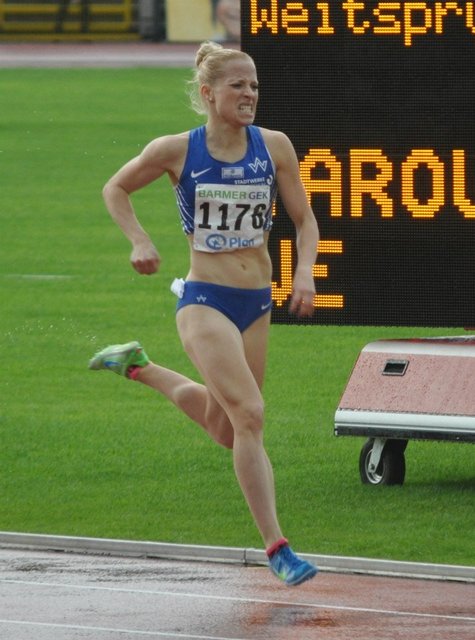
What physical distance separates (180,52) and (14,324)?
105 feet

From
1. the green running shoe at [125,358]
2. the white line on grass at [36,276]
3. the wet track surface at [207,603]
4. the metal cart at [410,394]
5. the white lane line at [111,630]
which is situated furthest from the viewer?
the white line on grass at [36,276]

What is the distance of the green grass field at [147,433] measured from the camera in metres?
10.2

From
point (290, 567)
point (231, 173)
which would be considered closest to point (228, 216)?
point (231, 173)

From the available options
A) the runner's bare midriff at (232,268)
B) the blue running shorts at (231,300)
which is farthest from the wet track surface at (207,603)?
the runner's bare midriff at (232,268)

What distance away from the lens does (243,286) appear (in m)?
8.36

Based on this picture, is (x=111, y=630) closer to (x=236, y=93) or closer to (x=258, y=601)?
(x=258, y=601)

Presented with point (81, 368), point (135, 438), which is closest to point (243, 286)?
point (135, 438)

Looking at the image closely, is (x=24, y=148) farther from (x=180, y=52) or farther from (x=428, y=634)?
(x=428, y=634)

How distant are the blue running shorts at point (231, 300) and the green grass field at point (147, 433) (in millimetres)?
1540

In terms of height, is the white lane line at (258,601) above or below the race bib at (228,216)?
below

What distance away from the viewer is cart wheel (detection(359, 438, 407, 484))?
11.1m

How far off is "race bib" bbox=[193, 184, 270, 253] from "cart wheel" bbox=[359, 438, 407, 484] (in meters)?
2.96

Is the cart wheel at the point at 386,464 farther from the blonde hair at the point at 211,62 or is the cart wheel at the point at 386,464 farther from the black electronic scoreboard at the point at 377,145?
the blonde hair at the point at 211,62

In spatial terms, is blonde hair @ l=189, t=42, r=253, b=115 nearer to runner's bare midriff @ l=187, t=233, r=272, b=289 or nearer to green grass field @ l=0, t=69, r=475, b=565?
runner's bare midriff @ l=187, t=233, r=272, b=289
